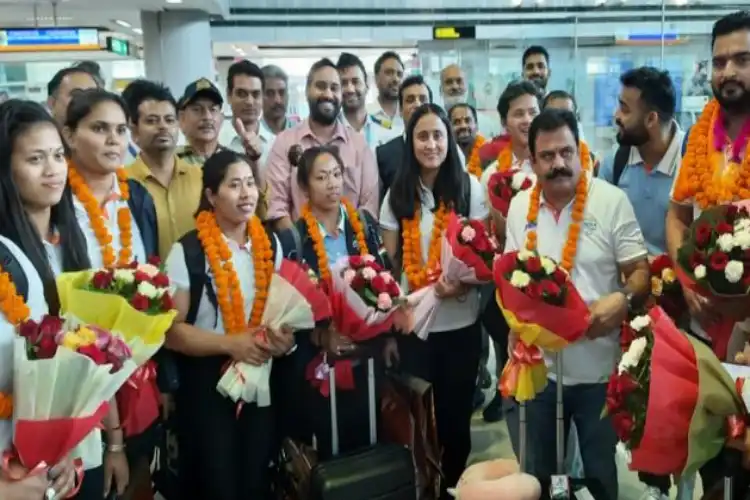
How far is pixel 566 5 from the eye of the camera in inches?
374

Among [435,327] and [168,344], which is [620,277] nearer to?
[435,327]

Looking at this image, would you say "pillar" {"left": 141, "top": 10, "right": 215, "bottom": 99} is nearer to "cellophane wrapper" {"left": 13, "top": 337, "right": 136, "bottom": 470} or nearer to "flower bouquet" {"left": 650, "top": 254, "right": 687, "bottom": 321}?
"flower bouquet" {"left": 650, "top": 254, "right": 687, "bottom": 321}

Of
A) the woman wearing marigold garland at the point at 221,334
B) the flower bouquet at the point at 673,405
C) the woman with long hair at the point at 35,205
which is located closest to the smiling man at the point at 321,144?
the woman wearing marigold garland at the point at 221,334

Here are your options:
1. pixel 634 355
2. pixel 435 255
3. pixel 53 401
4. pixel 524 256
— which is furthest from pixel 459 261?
pixel 53 401

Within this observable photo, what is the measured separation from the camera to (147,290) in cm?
211

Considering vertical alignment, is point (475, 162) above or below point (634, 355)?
above

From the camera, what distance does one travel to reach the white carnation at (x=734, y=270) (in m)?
1.83

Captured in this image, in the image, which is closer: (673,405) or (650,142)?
(673,405)

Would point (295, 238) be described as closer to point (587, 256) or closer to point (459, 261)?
point (459, 261)

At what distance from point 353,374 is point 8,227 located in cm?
144

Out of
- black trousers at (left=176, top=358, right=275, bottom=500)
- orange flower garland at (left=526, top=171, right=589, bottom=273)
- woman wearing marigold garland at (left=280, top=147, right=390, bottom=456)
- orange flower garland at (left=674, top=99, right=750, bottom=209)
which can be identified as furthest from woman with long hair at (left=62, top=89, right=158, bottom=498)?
orange flower garland at (left=674, top=99, right=750, bottom=209)

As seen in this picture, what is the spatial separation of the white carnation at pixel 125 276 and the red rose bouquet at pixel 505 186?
65.2 inches

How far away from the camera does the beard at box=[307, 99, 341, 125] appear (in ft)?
12.1

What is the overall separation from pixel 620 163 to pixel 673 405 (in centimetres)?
189
